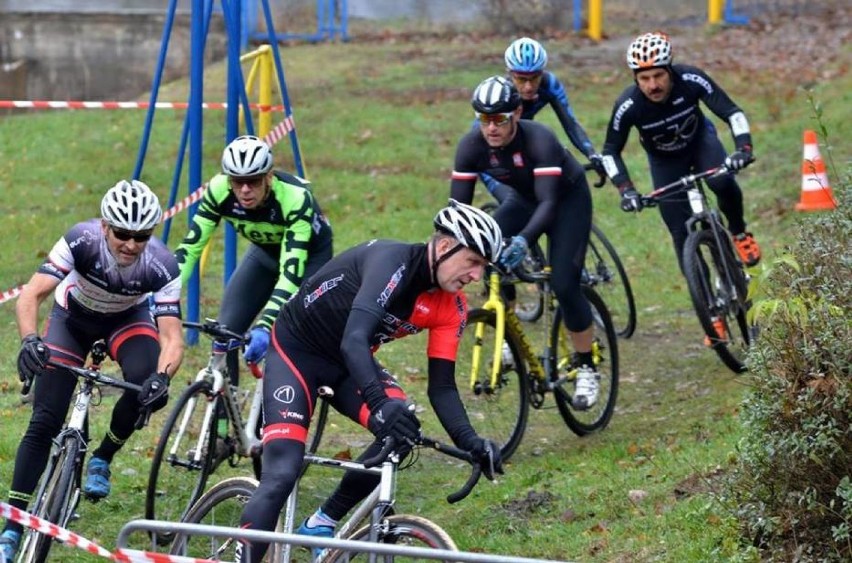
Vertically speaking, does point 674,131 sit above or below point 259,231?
above

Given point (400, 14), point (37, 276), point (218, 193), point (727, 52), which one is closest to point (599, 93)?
point (727, 52)

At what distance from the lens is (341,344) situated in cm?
591

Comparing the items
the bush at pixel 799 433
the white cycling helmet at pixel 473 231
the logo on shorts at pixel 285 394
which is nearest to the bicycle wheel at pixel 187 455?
the logo on shorts at pixel 285 394

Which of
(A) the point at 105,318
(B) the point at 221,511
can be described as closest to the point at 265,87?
(A) the point at 105,318

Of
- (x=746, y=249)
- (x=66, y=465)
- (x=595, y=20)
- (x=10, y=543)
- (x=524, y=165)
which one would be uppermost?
(x=595, y=20)

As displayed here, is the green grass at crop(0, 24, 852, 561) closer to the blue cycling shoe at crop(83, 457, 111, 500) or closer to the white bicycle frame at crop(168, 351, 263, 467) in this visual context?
the blue cycling shoe at crop(83, 457, 111, 500)

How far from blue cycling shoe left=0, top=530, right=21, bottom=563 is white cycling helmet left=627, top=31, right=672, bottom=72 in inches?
208

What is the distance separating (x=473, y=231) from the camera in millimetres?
5832

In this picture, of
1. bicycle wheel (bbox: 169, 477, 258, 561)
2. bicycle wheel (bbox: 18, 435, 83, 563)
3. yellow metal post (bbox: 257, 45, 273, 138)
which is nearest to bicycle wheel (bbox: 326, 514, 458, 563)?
bicycle wheel (bbox: 169, 477, 258, 561)

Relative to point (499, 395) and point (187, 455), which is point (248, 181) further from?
point (499, 395)

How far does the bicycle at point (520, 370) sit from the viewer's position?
8773 millimetres

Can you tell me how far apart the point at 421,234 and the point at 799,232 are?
8401mm

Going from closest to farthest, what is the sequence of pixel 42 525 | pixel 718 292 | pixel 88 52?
1. pixel 42 525
2. pixel 718 292
3. pixel 88 52

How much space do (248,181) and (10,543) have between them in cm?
229
